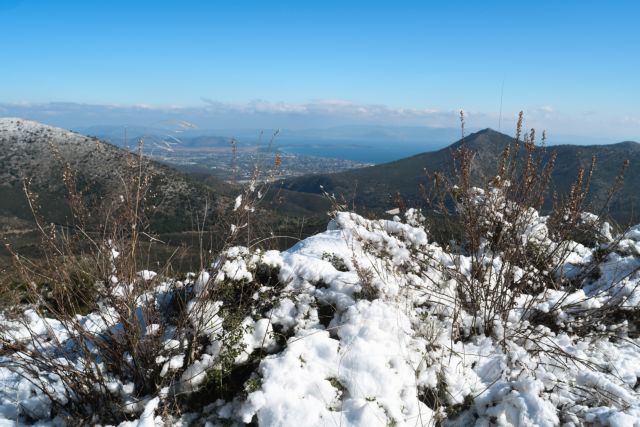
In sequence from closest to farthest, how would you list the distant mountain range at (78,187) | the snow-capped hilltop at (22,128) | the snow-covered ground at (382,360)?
the snow-covered ground at (382,360), the distant mountain range at (78,187), the snow-capped hilltop at (22,128)

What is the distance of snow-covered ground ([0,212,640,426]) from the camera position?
2830mm

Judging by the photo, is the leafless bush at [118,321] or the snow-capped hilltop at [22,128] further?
the snow-capped hilltop at [22,128]

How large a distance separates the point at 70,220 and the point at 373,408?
306 cm

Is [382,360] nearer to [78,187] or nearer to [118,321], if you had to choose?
[118,321]

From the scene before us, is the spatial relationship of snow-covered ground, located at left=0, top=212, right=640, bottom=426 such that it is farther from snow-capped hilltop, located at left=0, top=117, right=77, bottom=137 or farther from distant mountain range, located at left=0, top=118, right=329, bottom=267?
snow-capped hilltop, located at left=0, top=117, right=77, bottom=137

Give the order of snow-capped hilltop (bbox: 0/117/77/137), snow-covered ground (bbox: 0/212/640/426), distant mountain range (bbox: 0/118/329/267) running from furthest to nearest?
snow-capped hilltop (bbox: 0/117/77/137), distant mountain range (bbox: 0/118/329/267), snow-covered ground (bbox: 0/212/640/426)

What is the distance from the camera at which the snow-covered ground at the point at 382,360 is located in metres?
2.83

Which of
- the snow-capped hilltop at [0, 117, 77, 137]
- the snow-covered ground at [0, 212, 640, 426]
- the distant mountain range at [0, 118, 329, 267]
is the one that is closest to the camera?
the snow-covered ground at [0, 212, 640, 426]

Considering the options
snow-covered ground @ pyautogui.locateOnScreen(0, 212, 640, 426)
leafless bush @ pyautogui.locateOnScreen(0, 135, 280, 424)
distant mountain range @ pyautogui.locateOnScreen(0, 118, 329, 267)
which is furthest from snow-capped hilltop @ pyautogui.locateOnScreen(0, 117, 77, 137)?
snow-covered ground @ pyautogui.locateOnScreen(0, 212, 640, 426)

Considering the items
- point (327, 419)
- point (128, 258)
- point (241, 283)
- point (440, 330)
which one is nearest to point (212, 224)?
point (241, 283)

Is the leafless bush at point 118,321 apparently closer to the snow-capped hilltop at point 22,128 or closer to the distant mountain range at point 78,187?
the distant mountain range at point 78,187

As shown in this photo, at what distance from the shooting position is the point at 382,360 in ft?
10.3

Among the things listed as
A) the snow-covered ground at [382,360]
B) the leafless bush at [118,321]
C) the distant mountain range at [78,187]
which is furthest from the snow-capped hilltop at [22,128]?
the snow-covered ground at [382,360]

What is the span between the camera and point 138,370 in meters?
3.00
